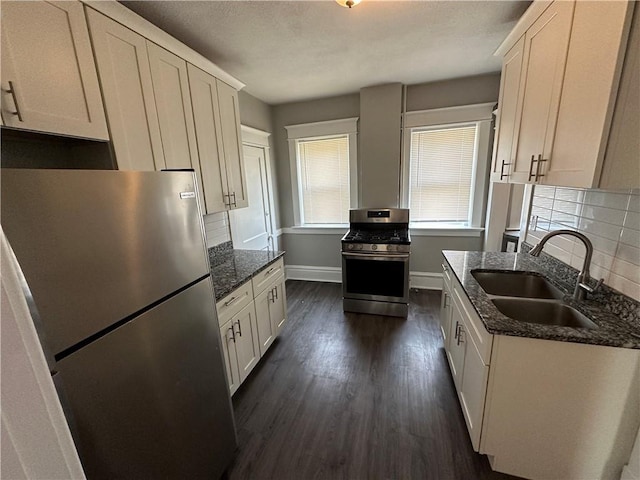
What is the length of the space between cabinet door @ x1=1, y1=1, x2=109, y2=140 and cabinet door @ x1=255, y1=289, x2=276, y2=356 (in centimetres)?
150

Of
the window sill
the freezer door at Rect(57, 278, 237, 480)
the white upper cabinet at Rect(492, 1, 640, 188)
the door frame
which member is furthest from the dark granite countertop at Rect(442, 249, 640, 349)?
the door frame

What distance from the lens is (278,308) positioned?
2.55 meters

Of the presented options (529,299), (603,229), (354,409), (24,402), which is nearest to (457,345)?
(529,299)

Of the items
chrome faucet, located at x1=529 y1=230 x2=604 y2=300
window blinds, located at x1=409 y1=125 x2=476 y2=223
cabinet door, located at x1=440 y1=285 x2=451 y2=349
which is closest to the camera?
chrome faucet, located at x1=529 y1=230 x2=604 y2=300

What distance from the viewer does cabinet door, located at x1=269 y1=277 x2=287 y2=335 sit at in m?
2.44

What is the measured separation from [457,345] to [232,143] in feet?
7.93

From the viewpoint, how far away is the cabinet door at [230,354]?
1.73m

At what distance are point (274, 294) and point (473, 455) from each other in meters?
1.77

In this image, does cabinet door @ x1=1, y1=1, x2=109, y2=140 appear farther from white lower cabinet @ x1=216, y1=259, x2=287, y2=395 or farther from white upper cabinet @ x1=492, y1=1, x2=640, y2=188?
white upper cabinet @ x1=492, y1=1, x2=640, y2=188

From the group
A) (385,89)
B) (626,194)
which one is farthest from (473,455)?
(385,89)

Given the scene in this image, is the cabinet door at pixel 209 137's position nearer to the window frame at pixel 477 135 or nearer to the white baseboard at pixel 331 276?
the white baseboard at pixel 331 276

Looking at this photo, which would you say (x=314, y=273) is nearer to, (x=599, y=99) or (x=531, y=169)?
(x=531, y=169)

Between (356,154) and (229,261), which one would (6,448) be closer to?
(229,261)

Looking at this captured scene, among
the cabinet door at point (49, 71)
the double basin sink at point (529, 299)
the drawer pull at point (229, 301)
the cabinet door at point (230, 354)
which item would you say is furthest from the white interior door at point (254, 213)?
the double basin sink at point (529, 299)
